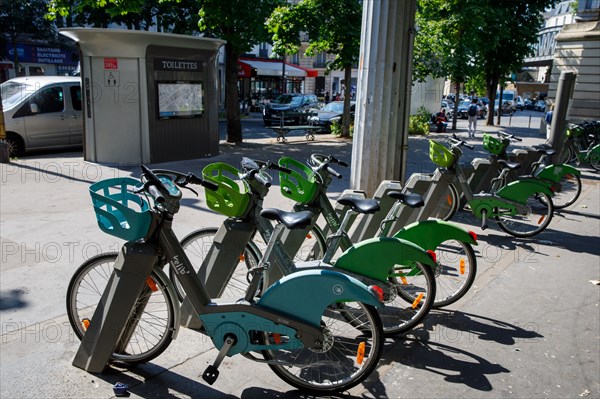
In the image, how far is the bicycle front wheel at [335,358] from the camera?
351cm

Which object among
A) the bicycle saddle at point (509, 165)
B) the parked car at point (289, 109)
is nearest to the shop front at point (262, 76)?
the parked car at point (289, 109)

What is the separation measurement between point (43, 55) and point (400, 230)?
3341cm

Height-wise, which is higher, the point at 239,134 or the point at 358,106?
the point at 358,106

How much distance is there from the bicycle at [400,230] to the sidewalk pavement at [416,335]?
23 centimetres

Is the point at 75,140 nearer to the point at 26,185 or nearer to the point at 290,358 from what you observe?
the point at 26,185

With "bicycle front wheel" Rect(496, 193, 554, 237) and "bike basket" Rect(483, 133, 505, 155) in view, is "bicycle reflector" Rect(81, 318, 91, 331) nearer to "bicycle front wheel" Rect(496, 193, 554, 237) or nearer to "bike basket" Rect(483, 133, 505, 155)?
"bicycle front wheel" Rect(496, 193, 554, 237)

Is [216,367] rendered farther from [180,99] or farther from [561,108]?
[561,108]

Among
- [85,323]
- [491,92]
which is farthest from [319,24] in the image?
[491,92]

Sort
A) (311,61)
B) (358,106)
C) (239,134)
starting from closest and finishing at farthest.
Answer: (358,106) < (239,134) < (311,61)

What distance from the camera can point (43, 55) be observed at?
33.0m

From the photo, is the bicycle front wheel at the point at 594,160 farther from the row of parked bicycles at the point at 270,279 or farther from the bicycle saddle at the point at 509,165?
the row of parked bicycles at the point at 270,279

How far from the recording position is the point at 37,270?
5633mm

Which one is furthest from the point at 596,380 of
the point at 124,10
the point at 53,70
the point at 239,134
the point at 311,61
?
the point at 311,61

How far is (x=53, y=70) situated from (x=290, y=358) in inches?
1386
